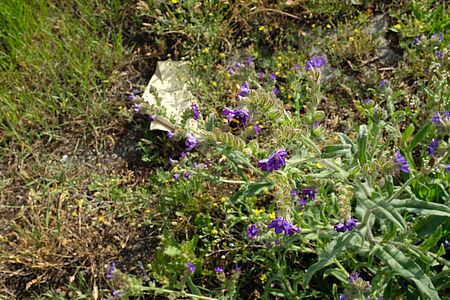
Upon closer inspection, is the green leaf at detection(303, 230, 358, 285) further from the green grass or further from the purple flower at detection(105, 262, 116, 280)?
the purple flower at detection(105, 262, 116, 280)

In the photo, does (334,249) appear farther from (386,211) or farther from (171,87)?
(171,87)

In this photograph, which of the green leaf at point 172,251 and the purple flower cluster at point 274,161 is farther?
the green leaf at point 172,251

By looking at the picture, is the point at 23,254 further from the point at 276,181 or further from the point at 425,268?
the point at 425,268

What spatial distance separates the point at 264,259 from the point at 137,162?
1.22 meters

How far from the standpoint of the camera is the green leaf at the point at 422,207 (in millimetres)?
2196

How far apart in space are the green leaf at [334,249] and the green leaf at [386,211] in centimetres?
17

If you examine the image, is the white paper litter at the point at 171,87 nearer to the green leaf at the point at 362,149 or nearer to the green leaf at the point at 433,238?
the green leaf at the point at 362,149

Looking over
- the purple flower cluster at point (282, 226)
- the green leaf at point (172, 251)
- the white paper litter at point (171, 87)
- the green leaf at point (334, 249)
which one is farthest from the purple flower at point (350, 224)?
the white paper litter at point (171, 87)

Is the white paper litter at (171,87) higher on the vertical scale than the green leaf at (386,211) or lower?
lower

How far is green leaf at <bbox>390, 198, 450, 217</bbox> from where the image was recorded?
7.20ft

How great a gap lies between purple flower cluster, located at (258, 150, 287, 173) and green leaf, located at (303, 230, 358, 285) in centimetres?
48

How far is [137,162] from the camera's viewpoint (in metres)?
3.69

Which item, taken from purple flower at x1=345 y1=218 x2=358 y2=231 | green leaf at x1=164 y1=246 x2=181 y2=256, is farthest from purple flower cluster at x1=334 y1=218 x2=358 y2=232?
green leaf at x1=164 y1=246 x2=181 y2=256

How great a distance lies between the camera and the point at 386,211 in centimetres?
212
